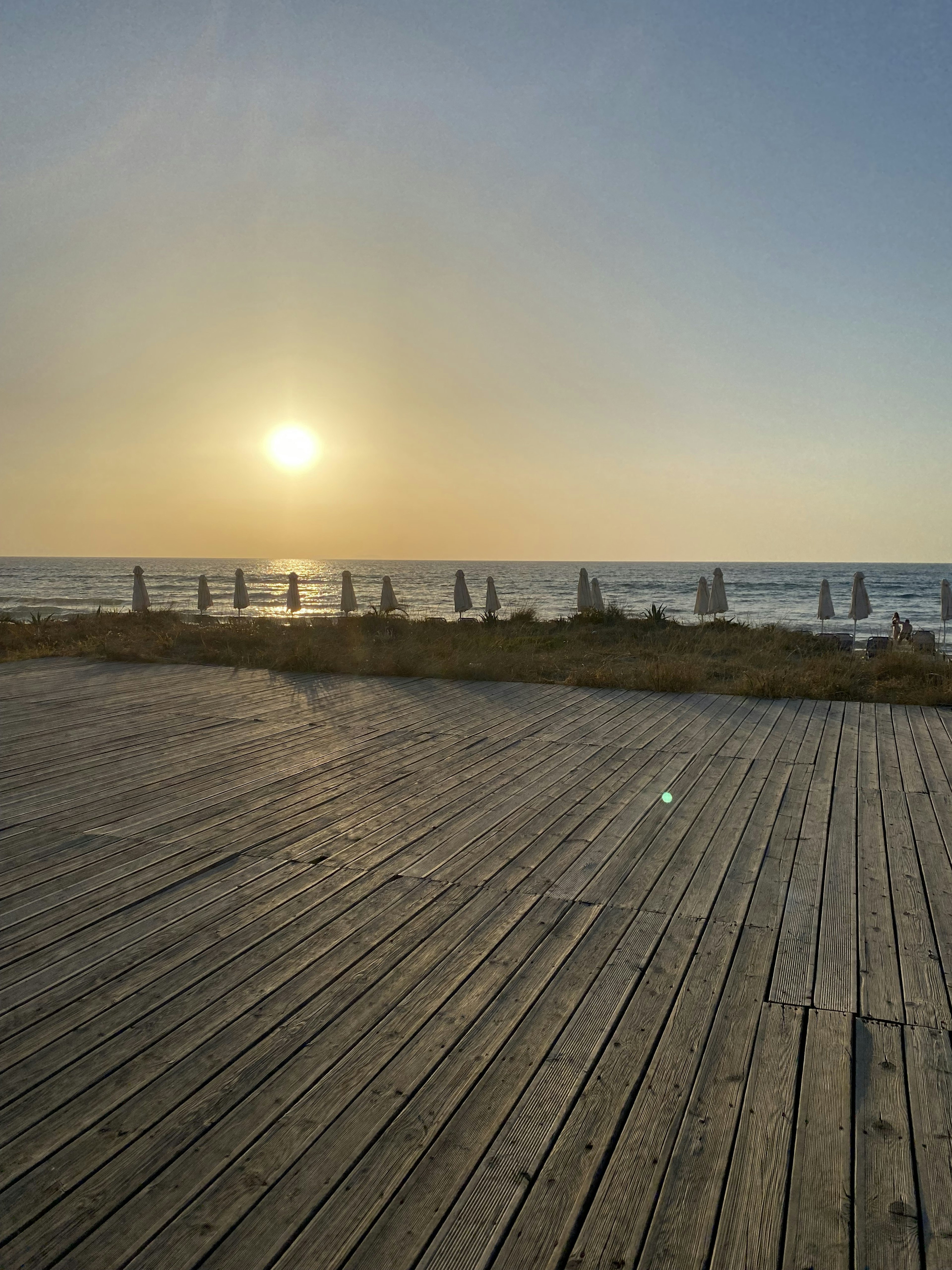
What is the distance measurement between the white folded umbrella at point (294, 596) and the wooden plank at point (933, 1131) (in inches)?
520

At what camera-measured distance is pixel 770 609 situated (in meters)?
34.7

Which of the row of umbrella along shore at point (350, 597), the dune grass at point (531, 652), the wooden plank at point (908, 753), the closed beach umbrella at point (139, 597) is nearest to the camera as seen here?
the wooden plank at point (908, 753)

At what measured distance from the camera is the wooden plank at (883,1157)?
1.18 m

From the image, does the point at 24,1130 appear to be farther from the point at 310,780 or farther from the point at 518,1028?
the point at 310,780

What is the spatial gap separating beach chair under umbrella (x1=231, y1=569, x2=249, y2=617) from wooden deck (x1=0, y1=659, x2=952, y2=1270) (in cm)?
1047

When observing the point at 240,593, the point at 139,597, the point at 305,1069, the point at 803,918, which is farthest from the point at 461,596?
the point at 305,1069

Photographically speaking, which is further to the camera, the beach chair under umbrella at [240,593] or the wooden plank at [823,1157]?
the beach chair under umbrella at [240,593]

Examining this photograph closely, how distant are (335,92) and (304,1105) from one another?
10.2 m

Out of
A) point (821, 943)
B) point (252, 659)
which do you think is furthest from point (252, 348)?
point (821, 943)

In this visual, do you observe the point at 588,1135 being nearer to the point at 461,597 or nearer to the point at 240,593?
the point at 461,597

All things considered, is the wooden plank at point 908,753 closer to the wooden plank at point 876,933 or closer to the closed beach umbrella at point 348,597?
the wooden plank at point 876,933

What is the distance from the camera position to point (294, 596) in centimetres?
1454

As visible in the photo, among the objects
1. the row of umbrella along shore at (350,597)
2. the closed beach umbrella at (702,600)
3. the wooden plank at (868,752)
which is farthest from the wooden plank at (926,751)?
the closed beach umbrella at (702,600)

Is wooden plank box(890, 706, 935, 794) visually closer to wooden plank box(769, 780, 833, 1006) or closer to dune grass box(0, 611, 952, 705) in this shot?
dune grass box(0, 611, 952, 705)
